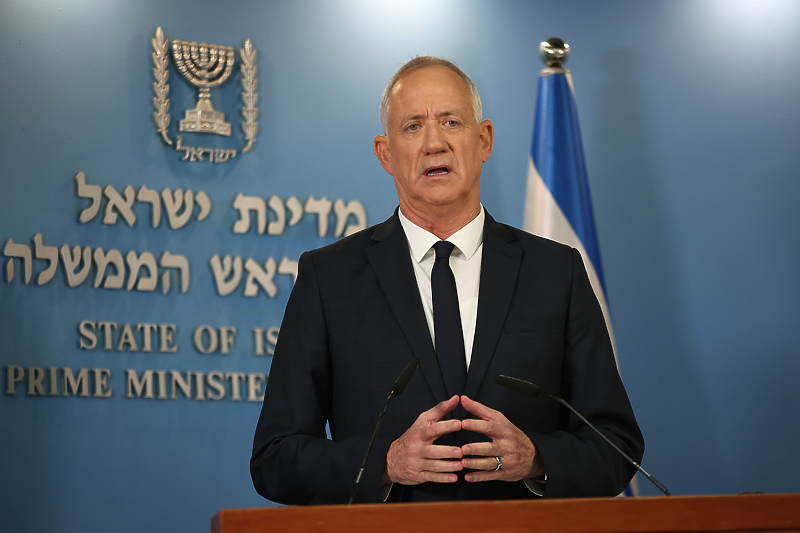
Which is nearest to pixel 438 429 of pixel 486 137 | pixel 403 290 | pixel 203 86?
pixel 403 290

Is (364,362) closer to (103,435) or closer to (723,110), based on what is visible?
(103,435)

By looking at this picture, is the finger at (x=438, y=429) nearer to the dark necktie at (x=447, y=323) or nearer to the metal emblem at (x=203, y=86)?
the dark necktie at (x=447, y=323)

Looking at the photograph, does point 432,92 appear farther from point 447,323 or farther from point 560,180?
point 560,180

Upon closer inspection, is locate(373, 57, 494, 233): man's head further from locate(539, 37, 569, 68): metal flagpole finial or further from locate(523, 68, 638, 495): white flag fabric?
locate(539, 37, 569, 68): metal flagpole finial

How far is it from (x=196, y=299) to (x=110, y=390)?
0.47 meters

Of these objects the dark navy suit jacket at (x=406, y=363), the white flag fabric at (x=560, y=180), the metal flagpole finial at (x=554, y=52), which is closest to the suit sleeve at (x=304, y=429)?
the dark navy suit jacket at (x=406, y=363)

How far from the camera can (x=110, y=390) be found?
3.38m

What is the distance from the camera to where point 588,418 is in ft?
6.36

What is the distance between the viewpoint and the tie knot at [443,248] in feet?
6.65

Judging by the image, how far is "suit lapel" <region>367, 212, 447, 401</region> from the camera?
6.16ft

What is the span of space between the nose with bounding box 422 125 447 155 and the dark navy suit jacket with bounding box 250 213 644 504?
0.20 m

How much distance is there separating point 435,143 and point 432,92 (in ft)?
0.43

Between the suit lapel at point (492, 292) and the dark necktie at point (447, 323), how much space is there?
0.11ft

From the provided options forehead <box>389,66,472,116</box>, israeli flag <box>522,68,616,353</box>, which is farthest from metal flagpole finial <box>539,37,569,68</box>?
forehead <box>389,66,472,116</box>
